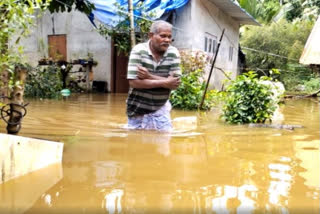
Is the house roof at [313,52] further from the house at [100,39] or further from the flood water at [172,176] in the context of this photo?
the house at [100,39]

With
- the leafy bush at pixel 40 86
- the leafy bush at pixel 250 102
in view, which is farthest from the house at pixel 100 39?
the leafy bush at pixel 250 102

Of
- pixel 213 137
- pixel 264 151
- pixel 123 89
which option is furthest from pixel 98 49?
pixel 264 151

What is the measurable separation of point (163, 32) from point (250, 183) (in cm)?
188

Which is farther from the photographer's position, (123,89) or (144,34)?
(123,89)

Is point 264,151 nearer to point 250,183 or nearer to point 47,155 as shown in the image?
point 250,183

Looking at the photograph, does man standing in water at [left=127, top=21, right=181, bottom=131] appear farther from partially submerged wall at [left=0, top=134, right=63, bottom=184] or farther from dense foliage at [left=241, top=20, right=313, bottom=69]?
dense foliage at [left=241, top=20, right=313, bottom=69]

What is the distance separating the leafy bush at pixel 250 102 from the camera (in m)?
6.04

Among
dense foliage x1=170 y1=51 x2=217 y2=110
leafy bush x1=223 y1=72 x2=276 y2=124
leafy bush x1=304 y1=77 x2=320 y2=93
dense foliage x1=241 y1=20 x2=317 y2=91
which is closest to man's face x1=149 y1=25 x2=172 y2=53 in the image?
leafy bush x1=223 y1=72 x2=276 y2=124

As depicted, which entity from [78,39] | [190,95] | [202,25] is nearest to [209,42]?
[202,25]

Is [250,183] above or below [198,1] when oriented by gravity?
below

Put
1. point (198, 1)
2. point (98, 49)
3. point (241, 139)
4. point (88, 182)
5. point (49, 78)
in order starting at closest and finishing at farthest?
point (88, 182), point (241, 139), point (49, 78), point (198, 1), point (98, 49)

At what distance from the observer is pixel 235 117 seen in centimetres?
614

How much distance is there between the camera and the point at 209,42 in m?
12.7

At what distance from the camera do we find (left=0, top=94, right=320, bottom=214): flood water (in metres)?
2.08
